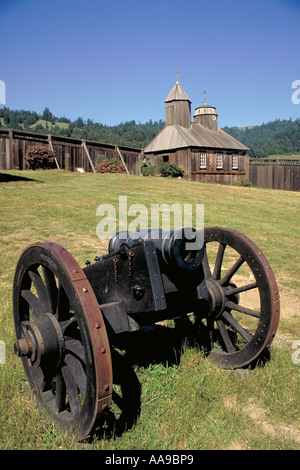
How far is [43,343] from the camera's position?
2490 mm

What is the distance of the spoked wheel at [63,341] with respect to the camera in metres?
2.12

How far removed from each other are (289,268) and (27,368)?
5619 millimetres

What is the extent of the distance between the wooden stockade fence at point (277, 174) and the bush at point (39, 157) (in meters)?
18.5

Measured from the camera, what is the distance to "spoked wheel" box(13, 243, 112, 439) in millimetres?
2117

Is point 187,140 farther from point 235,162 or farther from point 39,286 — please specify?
point 39,286

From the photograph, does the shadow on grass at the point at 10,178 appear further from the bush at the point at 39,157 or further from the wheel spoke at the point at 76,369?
the wheel spoke at the point at 76,369

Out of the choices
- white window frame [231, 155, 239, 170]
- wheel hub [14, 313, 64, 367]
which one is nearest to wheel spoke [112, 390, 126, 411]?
wheel hub [14, 313, 64, 367]

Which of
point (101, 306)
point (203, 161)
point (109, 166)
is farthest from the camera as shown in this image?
point (203, 161)

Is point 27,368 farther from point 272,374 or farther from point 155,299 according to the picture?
point 272,374

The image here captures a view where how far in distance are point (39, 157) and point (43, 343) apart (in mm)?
19645

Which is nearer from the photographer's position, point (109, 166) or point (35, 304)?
point (35, 304)

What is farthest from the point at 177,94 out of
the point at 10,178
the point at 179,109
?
the point at 10,178

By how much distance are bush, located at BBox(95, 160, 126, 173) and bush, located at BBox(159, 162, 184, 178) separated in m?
5.30

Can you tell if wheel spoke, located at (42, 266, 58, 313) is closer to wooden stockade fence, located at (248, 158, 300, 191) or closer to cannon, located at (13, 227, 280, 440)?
cannon, located at (13, 227, 280, 440)
